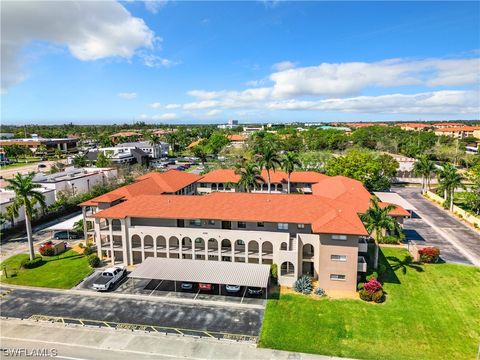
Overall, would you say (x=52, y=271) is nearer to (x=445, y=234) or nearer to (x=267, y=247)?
(x=267, y=247)

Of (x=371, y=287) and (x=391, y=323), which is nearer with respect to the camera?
(x=391, y=323)

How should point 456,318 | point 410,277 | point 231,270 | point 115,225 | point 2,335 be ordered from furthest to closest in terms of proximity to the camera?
point 115,225 → point 410,277 → point 231,270 → point 456,318 → point 2,335

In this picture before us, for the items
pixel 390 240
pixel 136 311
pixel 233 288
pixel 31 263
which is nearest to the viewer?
pixel 136 311

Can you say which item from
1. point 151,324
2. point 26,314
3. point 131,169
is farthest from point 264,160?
point 131,169

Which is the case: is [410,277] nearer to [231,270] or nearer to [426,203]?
[231,270]

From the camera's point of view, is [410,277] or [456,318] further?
[410,277]

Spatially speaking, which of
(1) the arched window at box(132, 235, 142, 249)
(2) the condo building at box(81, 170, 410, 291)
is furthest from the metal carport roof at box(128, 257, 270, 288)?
(1) the arched window at box(132, 235, 142, 249)

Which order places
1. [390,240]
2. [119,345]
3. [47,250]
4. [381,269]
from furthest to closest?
[390,240], [47,250], [381,269], [119,345]

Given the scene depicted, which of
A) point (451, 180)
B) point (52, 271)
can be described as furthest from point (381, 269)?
point (52, 271)
